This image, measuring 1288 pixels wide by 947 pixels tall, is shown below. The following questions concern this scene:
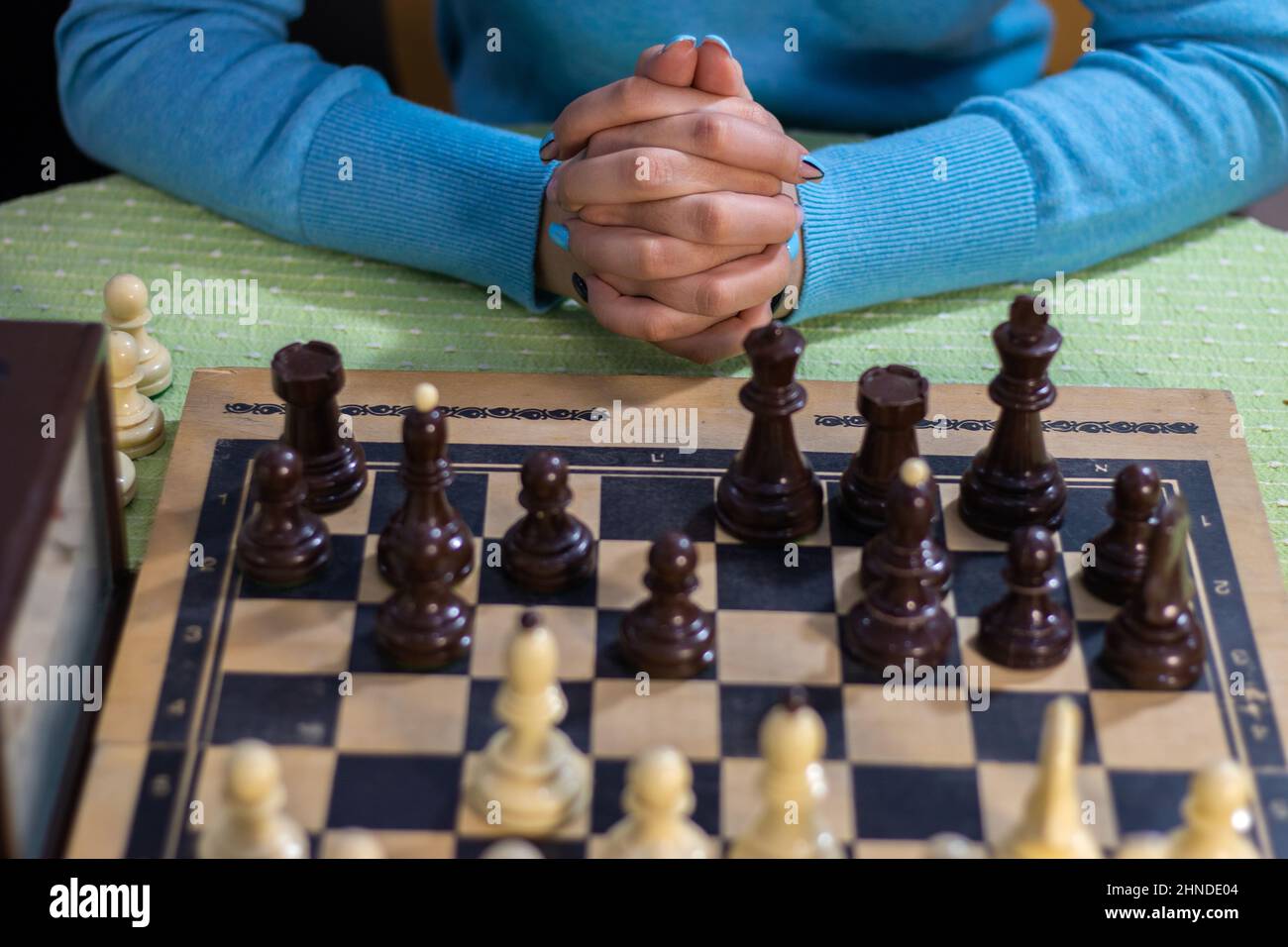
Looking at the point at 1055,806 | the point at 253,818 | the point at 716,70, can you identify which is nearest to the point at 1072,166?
the point at 716,70

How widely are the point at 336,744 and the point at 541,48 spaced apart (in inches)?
43.7

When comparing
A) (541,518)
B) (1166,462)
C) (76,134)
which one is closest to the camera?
(541,518)

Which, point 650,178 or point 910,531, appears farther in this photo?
point 650,178

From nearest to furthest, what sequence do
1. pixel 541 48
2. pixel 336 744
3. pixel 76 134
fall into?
pixel 336 744 < pixel 76 134 < pixel 541 48

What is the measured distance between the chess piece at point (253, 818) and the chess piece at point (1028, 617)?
52 centimetres

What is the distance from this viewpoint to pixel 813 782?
0.94 metres

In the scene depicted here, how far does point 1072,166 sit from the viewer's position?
1.60 m

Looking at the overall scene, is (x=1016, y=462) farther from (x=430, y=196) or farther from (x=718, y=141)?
(x=430, y=196)

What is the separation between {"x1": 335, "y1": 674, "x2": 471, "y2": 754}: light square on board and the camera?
3.40 ft

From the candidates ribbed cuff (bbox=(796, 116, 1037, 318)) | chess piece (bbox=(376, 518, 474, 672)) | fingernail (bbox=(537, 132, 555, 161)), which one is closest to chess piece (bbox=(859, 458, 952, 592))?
chess piece (bbox=(376, 518, 474, 672))

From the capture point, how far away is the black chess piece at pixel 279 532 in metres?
1.15

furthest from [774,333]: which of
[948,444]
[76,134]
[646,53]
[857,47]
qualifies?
[76,134]

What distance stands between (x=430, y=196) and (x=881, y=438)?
601mm
